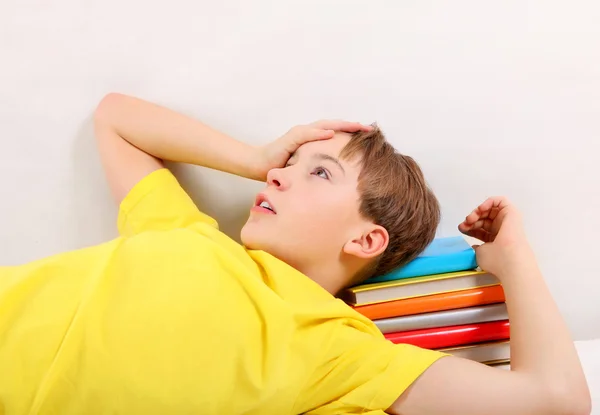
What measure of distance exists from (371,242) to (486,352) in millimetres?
267

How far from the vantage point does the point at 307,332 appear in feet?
2.79

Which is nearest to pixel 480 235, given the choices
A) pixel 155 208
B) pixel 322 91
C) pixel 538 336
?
pixel 538 336

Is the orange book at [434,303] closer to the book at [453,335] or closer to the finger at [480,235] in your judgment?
the book at [453,335]

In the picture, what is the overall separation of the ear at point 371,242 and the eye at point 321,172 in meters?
0.11

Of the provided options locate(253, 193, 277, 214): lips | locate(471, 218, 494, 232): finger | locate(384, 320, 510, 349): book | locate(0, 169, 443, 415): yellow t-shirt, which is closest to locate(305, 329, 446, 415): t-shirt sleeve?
locate(0, 169, 443, 415): yellow t-shirt

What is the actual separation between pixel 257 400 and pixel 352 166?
0.41 meters

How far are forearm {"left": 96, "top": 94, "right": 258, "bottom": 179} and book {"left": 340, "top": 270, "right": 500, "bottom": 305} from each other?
0.99ft

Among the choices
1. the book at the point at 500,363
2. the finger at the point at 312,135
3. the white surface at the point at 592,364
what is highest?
the finger at the point at 312,135

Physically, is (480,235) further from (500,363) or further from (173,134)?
(173,134)

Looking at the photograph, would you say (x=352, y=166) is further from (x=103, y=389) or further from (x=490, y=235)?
(x=103, y=389)

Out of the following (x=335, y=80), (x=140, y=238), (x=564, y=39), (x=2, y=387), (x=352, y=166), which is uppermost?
(x=564, y=39)

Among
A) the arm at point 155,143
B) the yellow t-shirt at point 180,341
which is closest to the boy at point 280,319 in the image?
the yellow t-shirt at point 180,341

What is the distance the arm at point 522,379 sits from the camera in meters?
0.81

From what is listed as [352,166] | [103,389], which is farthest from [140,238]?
[352,166]
